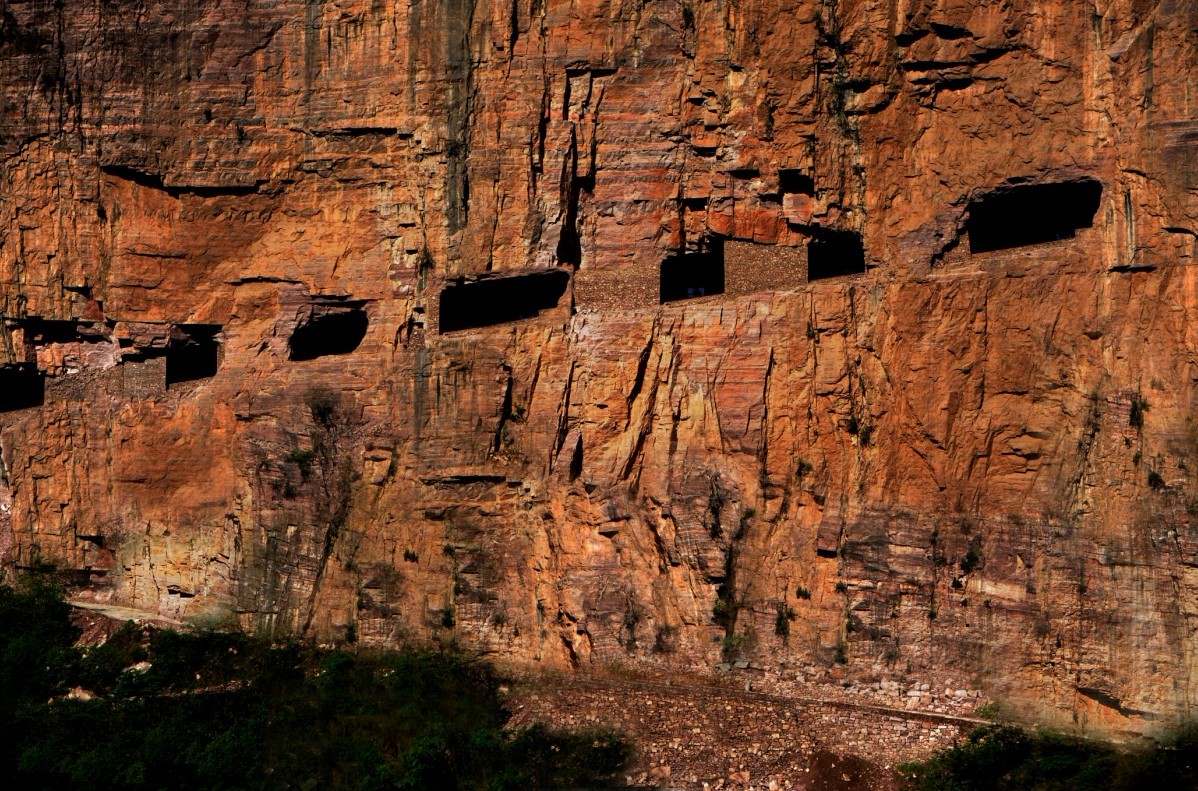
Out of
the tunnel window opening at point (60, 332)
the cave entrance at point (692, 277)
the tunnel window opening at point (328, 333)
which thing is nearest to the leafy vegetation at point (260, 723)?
the tunnel window opening at point (328, 333)

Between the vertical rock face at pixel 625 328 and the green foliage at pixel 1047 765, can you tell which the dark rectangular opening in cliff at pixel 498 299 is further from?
the green foliage at pixel 1047 765

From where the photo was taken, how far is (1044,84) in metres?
22.4

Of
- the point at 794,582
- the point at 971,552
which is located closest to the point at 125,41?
the point at 794,582

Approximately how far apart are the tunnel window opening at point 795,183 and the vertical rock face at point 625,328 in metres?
0.04

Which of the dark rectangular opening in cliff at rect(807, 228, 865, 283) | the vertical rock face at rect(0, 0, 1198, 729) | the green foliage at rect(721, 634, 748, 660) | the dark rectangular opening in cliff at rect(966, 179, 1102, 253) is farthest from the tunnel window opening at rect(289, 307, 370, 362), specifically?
the dark rectangular opening in cliff at rect(966, 179, 1102, 253)

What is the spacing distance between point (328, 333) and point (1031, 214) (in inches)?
389

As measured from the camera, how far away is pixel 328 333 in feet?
85.6

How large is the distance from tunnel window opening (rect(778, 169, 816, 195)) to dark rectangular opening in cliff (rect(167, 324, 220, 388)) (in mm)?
8339

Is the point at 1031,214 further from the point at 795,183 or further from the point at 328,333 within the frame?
the point at 328,333

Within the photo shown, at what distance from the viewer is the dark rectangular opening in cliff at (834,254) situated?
23.7 meters

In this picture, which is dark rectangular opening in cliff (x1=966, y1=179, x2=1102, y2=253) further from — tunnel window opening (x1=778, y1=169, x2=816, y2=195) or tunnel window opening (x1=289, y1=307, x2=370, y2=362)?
tunnel window opening (x1=289, y1=307, x2=370, y2=362)

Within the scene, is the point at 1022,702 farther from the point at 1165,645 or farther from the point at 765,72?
the point at 765,72

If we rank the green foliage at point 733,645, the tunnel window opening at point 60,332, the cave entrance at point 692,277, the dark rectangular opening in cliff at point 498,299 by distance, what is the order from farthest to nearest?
the tunnel window opening at point 60,332, the dark rectangular opening in cliff at point 498,299, the cave entrance at point 692,277, the green foliage at point 733,645

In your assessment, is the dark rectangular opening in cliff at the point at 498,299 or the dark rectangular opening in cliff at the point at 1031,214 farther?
the dark rectangular opening in cliff at the point at 498,299
